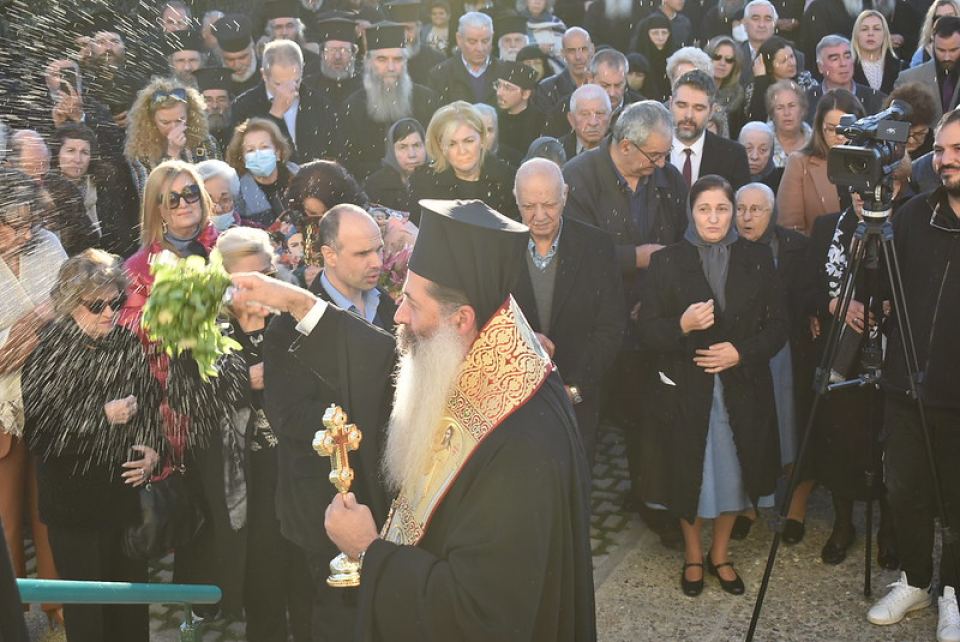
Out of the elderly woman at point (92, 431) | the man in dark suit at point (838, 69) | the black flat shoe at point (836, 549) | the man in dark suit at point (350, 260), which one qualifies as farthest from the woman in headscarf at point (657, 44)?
the elderly woman at point (92, 431)

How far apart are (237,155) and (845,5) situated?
6.95 metres

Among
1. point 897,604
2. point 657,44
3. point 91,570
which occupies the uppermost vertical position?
point 657,44

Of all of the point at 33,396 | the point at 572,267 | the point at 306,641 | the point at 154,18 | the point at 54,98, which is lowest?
the point at 306,641

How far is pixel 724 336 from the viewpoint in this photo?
641 centimetres

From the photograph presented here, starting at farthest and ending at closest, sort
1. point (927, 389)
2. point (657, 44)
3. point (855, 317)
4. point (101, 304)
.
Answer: point (657, 44)
point (855, 317)
point (927, 389)
point (101, 304)

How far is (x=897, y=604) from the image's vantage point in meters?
5.91

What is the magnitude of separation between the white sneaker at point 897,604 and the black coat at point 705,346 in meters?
0.87

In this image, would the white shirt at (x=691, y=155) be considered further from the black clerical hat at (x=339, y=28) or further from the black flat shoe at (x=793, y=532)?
the black clerical hat at (x=339, y=28)

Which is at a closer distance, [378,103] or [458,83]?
[378,103]

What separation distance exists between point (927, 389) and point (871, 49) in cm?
512

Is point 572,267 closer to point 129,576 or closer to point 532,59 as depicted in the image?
point 129,576

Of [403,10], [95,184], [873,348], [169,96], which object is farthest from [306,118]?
[873,348]

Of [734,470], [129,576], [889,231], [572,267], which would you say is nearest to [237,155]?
[572,267]

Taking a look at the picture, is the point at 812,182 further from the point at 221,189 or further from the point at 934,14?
the point at 221,189
